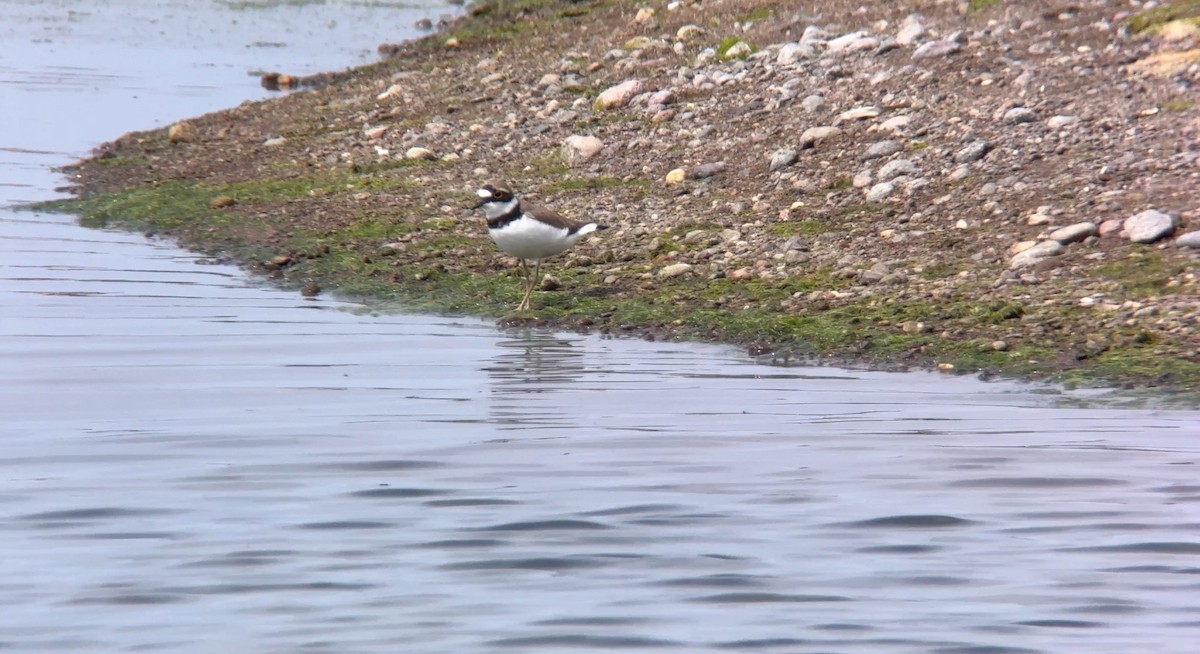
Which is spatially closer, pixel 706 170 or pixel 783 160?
pixel 783 160

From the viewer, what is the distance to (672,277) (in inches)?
403

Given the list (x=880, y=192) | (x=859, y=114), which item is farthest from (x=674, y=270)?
(x=859, y=114)

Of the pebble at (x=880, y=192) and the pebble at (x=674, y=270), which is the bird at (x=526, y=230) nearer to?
the pebble at (x=674, y=270)

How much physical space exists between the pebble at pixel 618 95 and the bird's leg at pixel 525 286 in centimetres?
372

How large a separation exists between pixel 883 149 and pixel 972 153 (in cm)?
71

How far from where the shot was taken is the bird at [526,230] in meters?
10.1

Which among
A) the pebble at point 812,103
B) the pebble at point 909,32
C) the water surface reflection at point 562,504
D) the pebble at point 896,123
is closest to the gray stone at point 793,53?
the pebble at point 909,32

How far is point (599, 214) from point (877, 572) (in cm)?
665

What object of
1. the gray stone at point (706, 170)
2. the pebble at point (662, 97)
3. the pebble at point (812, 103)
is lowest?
the gray stone at point (706, 170)

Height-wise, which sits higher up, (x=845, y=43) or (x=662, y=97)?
(x=845, y=43)

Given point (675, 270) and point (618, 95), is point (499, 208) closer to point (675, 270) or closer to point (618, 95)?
point (675, 270)

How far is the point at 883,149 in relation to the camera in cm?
1159

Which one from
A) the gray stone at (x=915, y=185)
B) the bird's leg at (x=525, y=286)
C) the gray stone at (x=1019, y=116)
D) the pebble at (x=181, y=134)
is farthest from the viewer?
the pebble at (x=181, y=134)

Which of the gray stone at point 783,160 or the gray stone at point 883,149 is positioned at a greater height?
the gray stone at point 883,149
